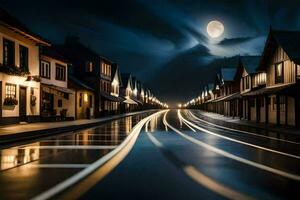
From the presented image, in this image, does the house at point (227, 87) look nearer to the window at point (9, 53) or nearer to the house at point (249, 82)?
the house at point (249, 82)

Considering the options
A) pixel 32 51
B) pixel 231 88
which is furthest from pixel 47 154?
pixel 231 88

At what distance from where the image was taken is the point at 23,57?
3127cm

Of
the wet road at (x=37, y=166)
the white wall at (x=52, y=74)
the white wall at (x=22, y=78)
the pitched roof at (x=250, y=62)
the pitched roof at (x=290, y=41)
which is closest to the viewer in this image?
the wet road at (x=37, y=166)

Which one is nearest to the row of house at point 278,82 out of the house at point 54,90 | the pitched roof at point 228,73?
the house at point 54,90

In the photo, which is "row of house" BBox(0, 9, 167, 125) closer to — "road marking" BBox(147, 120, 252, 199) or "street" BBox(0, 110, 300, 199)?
"street" BBox(0, 110, 300, 199)

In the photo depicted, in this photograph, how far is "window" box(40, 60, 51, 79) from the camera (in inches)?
1454

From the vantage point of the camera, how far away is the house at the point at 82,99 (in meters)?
45.3

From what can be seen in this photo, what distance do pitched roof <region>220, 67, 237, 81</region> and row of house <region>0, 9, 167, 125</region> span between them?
21716mm

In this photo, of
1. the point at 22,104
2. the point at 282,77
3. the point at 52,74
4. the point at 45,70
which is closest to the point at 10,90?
the point at 22,104

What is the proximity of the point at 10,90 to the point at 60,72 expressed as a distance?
13619 millimetres

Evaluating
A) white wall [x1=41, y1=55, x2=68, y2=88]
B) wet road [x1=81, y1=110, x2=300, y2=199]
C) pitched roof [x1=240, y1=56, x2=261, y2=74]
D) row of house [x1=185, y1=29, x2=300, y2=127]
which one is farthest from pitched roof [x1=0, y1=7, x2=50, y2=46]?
pitched roof [x1=240, y1=56, x2=261, y2=74]

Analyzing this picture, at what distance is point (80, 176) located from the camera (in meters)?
9.03

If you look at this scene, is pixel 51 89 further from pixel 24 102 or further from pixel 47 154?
pixel 47 154

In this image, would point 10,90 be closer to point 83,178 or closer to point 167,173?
point 83,178
